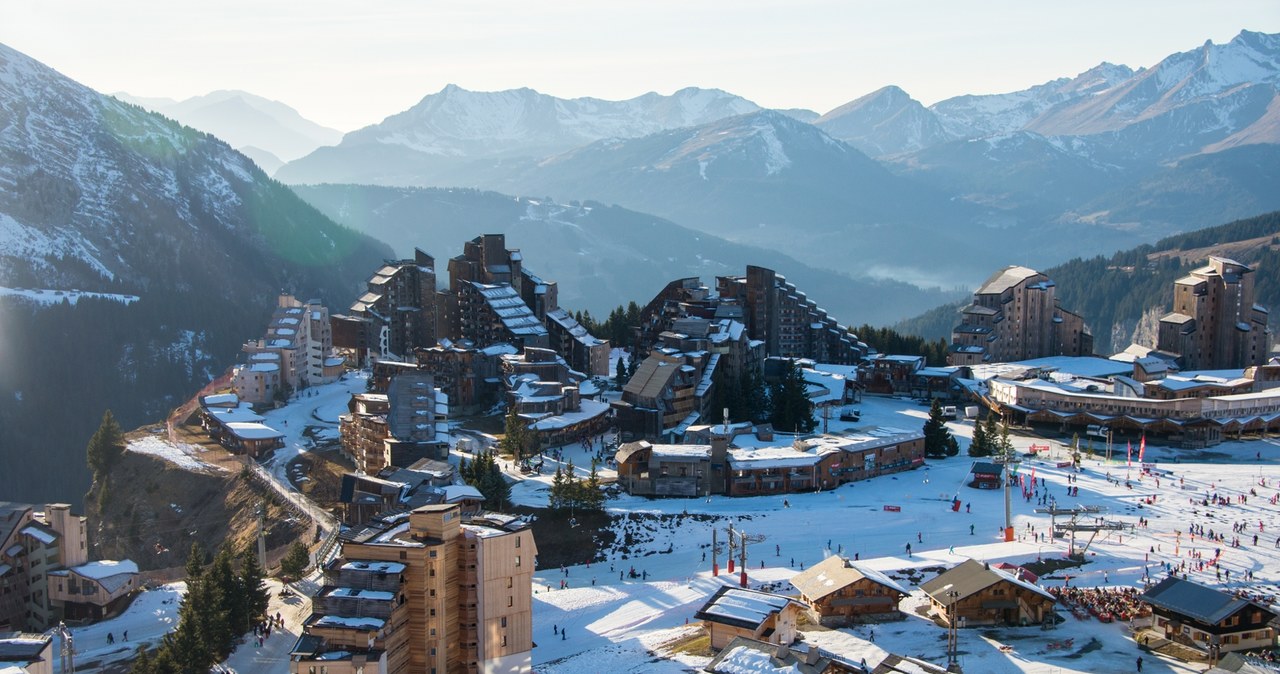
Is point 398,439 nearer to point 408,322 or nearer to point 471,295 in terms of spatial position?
point 471,295

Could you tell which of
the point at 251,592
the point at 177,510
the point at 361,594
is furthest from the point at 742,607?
the point at 177,510

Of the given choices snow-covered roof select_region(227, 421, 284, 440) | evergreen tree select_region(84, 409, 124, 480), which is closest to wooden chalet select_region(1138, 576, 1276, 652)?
snow-covered roof select_region(227, 421, 284, 440)

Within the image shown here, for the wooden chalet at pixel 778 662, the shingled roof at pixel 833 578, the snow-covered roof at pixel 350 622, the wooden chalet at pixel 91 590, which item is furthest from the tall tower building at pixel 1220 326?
the snow-covered roof at pixel 350 622

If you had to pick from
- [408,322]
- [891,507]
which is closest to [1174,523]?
[891,507]

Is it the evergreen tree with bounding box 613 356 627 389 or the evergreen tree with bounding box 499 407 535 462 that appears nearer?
the evergreen tree with bounding box 499 407 535 462

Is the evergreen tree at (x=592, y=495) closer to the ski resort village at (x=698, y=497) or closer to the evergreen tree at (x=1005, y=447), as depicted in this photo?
the ski resort village at (x=698, y=497)

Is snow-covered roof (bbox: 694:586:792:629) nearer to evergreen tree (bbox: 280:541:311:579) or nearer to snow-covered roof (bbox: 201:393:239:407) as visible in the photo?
evergreen tree (bbox: 280:541:311:579)

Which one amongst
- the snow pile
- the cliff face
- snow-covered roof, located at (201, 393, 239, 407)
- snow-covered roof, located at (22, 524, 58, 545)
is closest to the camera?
snow-covered roof, located at (22, 524, 58, 545)

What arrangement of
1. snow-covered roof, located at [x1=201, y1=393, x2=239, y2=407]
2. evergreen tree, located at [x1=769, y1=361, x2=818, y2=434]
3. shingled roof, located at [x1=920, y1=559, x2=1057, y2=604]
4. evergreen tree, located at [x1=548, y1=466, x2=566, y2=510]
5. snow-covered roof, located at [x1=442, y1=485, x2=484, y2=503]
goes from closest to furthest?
shingled roof, located at [x1=920, y1=559, x2=1057, y2=604], snow-covered roof, located at [x1=442, y1=485, x2=484, y2=503], evergreen tree, located at [x1=548, y1=466, x2=566, y2=510], evergreen tree, located at [x1=769, y1=361, x2=818, y2=434], snow-covered roof, located at [x1=201, y1=393, x2=239, y2=407]
